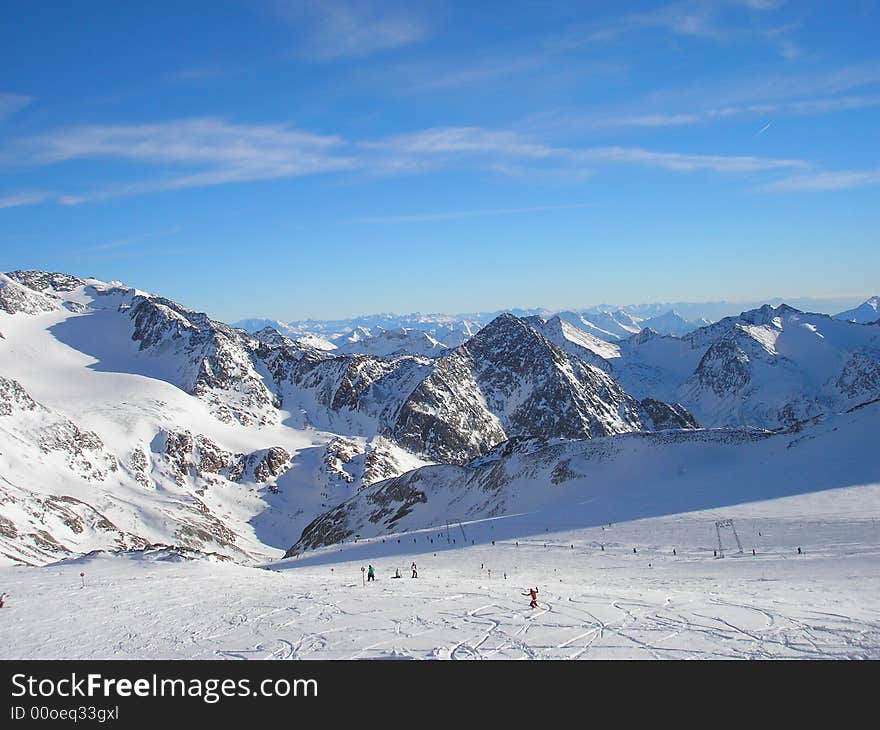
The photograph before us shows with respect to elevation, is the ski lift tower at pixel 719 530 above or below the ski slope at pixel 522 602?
below

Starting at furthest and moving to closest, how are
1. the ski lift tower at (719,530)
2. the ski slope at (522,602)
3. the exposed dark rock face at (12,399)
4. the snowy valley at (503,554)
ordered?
the exposed dark rock face at (12,399), the ski lift tower at (719,530), the snowy valley at (503,554), the ski slope at (522,602)

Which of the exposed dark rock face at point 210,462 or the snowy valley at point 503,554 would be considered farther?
the exposed dark rock face at point 210,462

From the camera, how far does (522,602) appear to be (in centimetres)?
3117

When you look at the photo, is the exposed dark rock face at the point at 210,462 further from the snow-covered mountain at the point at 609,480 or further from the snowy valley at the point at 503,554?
the snow-covered mountain at the point at 609,480

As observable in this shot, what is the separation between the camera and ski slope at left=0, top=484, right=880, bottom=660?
22.8 metres

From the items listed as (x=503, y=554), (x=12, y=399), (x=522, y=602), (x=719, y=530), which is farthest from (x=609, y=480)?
(x=12, y=399)

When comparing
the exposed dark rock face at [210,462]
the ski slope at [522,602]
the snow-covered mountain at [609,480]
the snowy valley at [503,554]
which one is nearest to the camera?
the ski slope at [522,602]

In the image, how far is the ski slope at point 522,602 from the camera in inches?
897

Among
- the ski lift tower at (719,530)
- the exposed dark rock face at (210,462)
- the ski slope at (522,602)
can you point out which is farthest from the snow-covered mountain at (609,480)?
the exposed dark rock face at (210,462)
